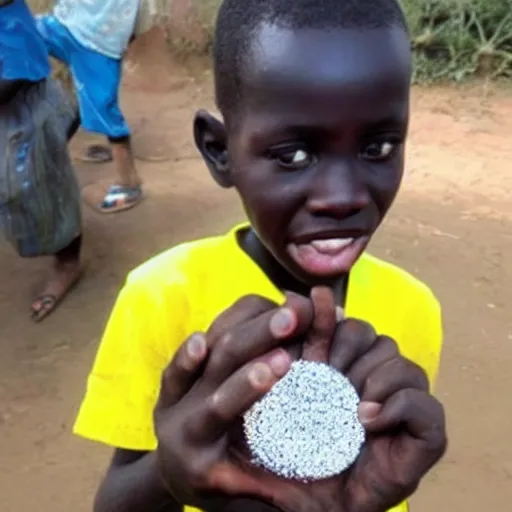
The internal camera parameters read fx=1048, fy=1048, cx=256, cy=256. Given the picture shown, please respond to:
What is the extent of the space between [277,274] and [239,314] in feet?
1.35

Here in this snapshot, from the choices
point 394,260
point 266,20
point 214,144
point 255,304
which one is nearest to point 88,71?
point 394,260

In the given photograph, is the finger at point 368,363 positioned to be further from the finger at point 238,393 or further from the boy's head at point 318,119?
the boy's head at point 318,119

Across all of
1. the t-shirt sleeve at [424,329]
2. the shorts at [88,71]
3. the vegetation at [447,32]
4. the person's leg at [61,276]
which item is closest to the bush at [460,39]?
the vegetation at [447,32]

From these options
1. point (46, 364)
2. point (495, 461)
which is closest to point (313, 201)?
point (495, 461)

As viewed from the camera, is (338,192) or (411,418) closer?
(411,418)

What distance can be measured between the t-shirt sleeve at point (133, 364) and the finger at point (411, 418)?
429 mm

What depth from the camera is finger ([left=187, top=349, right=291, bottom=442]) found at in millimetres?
911

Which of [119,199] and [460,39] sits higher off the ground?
[119,199]

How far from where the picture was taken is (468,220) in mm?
4305

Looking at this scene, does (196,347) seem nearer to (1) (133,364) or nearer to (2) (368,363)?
(2) (368,363)

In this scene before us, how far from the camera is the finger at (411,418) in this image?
0.96 m

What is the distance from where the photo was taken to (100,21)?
409 centimetres

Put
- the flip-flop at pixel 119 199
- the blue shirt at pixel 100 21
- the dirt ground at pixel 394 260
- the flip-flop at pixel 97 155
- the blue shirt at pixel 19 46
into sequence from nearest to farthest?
the dirt ground at pixel 394 260 → the blue shirt at pixel 19 46 → the blue shirt at pixel 100 21 → the flip-flop at pixel 119 199 → the flip-flop at pixel 97 155

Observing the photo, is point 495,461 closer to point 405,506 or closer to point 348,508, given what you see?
point 405,506
